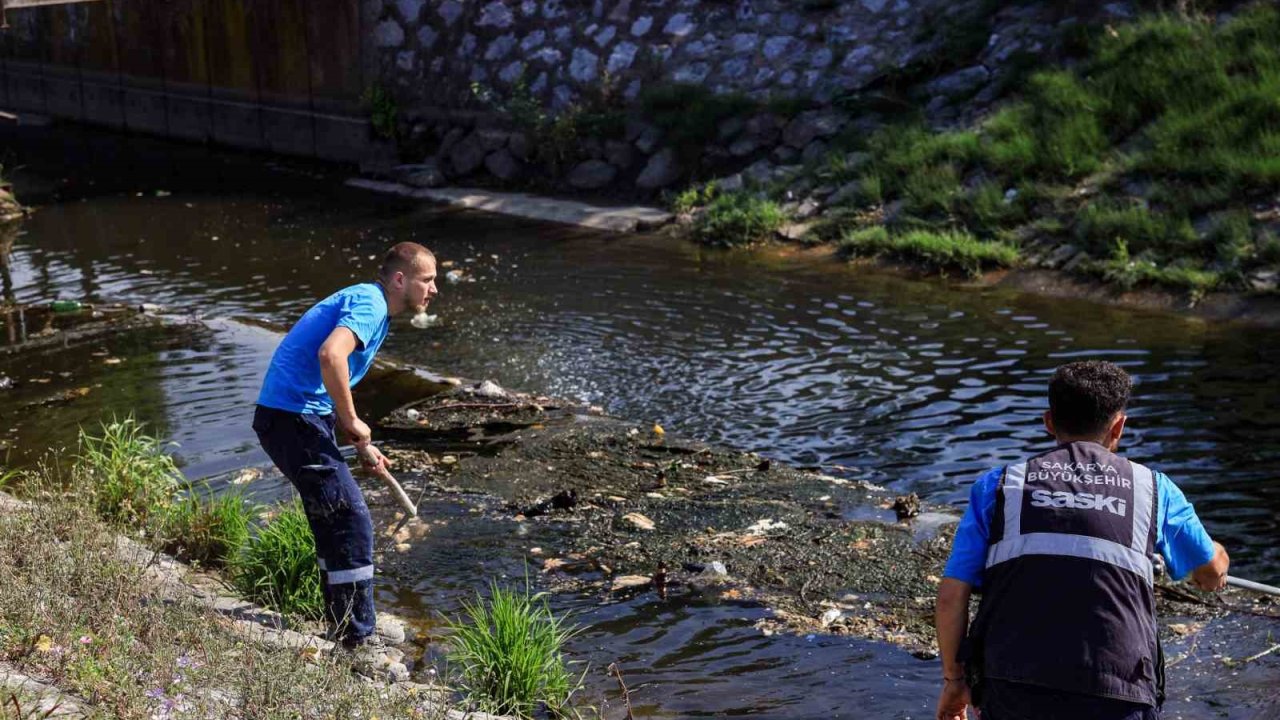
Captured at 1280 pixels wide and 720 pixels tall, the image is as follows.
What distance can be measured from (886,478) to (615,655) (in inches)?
109

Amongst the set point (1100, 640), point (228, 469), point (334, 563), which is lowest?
point (228, 469)

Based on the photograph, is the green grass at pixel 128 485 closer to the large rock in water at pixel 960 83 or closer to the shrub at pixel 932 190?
the shrub at pixel 932 190

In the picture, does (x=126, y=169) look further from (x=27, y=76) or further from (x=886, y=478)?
(x=886, y=478)

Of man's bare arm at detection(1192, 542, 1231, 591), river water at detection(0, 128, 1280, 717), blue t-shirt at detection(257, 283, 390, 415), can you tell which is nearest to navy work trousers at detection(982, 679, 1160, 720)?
man's bare arm at detection(1192, 542, 1231, 591)

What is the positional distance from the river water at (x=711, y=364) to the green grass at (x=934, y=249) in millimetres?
417

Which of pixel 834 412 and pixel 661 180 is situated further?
pixel 661 180

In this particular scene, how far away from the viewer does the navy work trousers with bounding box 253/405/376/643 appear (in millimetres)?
5832

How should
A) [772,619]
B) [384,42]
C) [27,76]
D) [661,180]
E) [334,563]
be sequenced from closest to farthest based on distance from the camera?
1. [334,563]
2. [772,619]
3. [661,180]
4. [384,42]
5. [27,76]

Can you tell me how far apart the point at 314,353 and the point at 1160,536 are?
3.45 m

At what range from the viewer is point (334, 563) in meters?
5.86

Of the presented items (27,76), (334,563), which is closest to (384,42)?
(27,76)

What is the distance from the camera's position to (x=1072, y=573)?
3.66 metres

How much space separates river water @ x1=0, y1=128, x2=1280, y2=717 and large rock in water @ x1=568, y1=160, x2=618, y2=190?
4.21 feet

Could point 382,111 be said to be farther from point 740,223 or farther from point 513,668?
point 513,668
